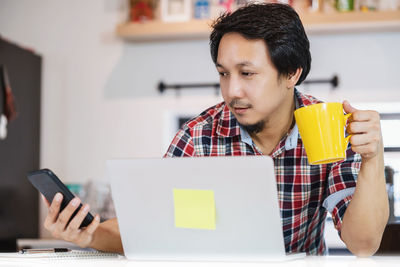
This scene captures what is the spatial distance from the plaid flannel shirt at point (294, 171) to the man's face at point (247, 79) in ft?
0.27

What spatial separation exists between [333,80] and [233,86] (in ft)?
5.56

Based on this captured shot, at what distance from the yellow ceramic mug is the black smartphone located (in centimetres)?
57

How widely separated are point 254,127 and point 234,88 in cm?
13

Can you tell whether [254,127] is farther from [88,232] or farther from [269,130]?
[88,232]

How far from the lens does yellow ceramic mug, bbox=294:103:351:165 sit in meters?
1.12

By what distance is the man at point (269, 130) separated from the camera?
4.56 feet

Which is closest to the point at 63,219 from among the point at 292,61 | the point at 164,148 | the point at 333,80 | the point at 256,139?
the point at 256,139

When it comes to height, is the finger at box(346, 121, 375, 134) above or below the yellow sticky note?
above

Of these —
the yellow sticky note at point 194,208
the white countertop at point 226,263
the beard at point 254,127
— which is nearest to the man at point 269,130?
the beard at point 254,127

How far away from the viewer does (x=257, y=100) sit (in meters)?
1.46

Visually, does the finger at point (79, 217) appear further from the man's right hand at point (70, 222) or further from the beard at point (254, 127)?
the beard at point (254, 127)

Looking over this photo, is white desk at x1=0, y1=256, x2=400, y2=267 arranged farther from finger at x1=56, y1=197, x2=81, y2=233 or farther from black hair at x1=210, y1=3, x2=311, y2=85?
black hair at x1=210, y1=3, x2=311, y2=85

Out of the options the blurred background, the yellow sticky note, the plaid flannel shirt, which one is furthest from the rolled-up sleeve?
the blurred background

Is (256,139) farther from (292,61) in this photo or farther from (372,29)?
(372,29)
